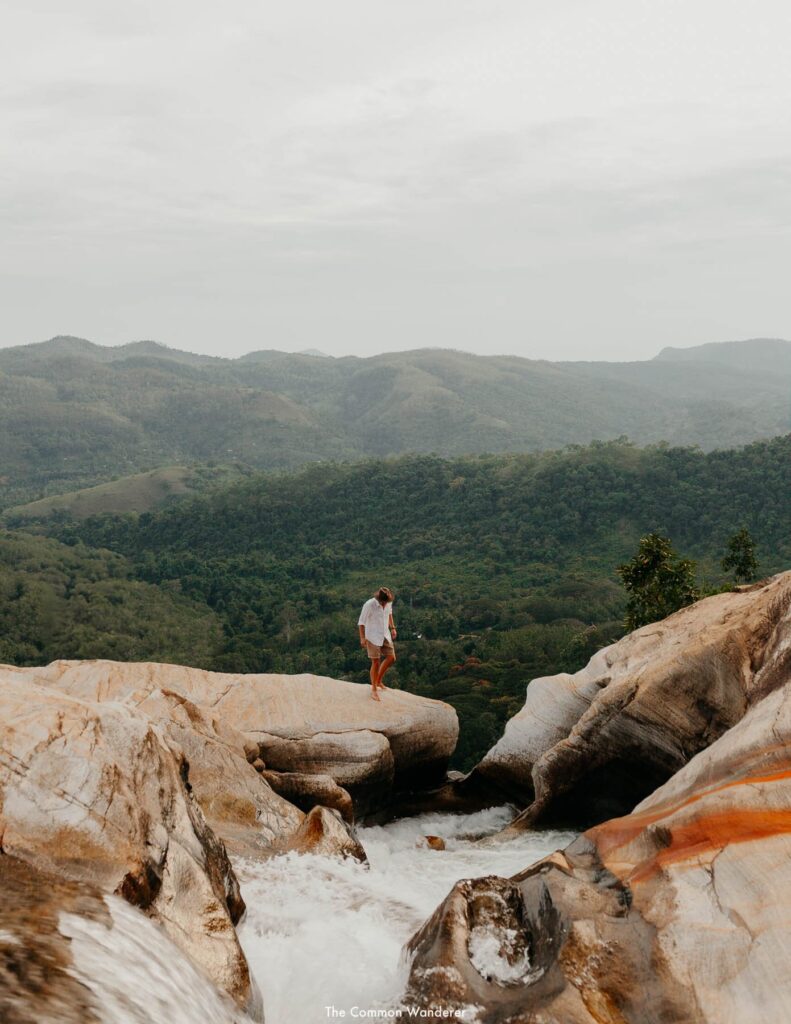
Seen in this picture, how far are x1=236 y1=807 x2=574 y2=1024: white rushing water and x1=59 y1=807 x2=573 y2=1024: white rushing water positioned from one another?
15 millimetres

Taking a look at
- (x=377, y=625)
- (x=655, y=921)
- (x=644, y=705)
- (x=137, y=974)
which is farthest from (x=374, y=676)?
(x=137, y=974)

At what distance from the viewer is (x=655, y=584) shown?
3488 centimetres

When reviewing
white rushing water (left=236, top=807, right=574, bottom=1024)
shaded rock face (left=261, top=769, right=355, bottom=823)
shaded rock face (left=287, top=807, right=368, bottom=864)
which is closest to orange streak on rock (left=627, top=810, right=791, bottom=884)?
white rushing water (left=236, top=807, right=574, bottom=1024)

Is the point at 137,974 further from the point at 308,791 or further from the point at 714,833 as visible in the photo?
the point at 308,791

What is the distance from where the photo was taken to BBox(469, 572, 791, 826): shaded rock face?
1201 cm

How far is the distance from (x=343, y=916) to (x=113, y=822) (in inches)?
143

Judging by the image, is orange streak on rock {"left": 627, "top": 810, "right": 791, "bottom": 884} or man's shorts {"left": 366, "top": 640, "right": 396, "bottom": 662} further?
man's shorts {"left": 366, "top": 640, "right": 396, "bottom": 662}

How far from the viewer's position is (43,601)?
75312mm

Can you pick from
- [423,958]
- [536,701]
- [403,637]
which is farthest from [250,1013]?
[403,637]

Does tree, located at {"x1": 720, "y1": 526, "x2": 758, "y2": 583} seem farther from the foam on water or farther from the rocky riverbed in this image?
the foam on water

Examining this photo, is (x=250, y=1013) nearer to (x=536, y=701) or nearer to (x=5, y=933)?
(x=5, y=933)

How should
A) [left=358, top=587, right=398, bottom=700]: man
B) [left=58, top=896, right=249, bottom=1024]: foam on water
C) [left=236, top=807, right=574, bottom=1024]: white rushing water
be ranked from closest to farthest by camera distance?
[left=58, top=896, right=249, bottom=1024]: foam on water
[left=236, top=807, right=574, bottom=1024]: white rushing water
[left=358, top=587, right=398, bottom=700]: man

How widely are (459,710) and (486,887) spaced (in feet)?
96.9

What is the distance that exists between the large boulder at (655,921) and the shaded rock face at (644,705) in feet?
8.08
